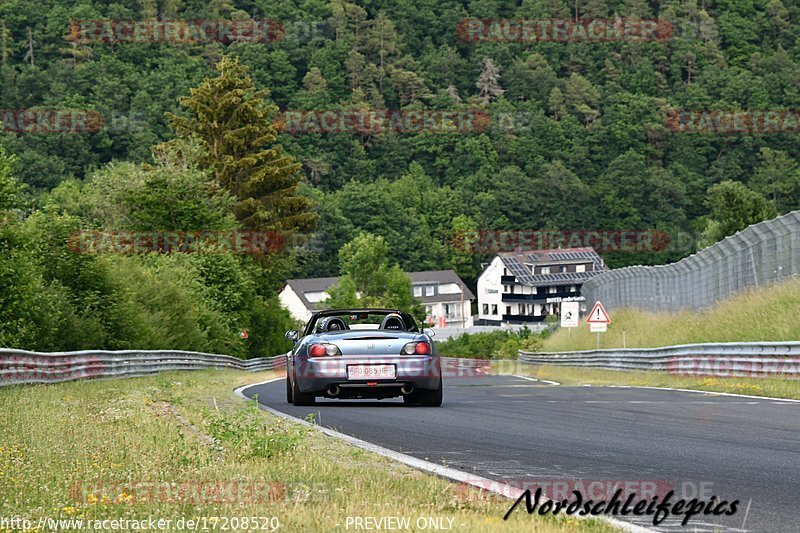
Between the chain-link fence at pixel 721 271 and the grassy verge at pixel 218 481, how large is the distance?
18027mm

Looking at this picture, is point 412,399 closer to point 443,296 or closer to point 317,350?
point 317,350

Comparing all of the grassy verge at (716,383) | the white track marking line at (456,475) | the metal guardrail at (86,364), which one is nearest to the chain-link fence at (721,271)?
the grassy verge at (716,383)

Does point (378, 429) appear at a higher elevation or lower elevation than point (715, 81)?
lower

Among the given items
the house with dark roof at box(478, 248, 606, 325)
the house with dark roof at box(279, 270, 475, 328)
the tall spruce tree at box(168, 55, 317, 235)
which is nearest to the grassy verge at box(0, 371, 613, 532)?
the tall spruce tree at box(168, 55, 317, 235)

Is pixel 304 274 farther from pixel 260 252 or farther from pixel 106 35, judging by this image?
pixel 260 252

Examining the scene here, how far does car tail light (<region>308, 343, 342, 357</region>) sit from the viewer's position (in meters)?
15.4

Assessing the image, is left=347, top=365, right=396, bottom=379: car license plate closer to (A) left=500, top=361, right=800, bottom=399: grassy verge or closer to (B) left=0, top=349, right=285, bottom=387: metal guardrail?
(A) left=500, top=361, right=800, bottom=399: grassy verge

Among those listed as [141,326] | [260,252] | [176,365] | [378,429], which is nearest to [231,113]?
[260,252]

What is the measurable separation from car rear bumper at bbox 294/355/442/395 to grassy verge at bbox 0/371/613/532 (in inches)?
161

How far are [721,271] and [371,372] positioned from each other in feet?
59.1

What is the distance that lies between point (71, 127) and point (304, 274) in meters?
37.5

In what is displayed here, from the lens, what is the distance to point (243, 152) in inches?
3295

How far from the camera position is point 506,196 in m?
182

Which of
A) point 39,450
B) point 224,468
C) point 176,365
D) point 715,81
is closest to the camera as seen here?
point 224,468
